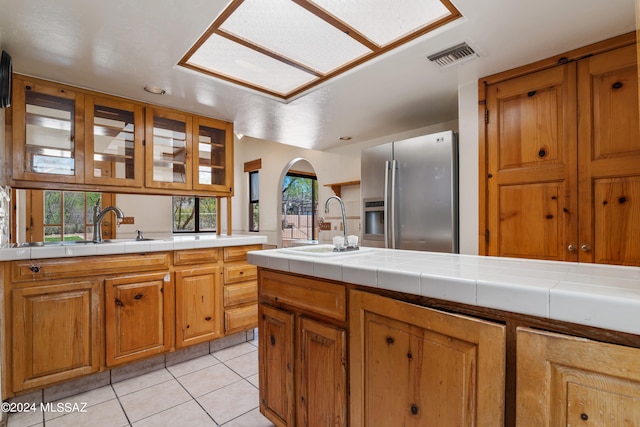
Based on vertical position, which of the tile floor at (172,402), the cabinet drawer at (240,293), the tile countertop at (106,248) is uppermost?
the tile countertop at (106,248)

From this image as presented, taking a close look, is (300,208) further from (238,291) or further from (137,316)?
(137,316)

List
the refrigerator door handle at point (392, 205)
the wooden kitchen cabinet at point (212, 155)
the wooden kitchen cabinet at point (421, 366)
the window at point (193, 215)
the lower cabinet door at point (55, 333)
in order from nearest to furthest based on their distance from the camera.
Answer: the wooden kitchen cabinet at point (421, 366)
the lower cabinet door at point (55, 333)
the refrigerator door handle at point (392, 205)
the wooden kitchen cabinet at point (212, 155)
the window at point (193, 215)

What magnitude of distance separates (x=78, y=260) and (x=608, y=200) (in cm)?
320

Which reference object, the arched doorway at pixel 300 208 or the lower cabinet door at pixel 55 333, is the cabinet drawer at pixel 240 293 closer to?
the lower cabinet door at pixel 55 333

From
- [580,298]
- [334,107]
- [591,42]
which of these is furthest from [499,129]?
[580,298]

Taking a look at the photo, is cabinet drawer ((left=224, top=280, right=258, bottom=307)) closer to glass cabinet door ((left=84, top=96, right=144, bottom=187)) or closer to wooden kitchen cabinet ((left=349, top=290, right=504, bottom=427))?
glass cabinet door ((left=84, top=96, right=144, bottom=187))

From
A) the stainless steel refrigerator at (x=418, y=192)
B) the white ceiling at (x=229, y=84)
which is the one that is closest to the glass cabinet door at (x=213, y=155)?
the white ceiling at (x=229, y=84)

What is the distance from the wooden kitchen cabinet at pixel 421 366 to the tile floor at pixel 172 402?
0.94 metres

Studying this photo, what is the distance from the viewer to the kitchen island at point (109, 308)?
1.77 meters

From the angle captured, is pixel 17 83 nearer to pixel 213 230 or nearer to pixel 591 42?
pixel 591 42

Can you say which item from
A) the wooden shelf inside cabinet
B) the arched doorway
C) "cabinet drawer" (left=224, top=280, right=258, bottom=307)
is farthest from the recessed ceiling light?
the arched doorway

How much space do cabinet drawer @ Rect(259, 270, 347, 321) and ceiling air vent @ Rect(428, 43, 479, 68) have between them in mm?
1548

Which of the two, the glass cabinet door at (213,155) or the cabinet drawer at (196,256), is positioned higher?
the glass cabinet door at (213,155)

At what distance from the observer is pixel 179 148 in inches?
110
